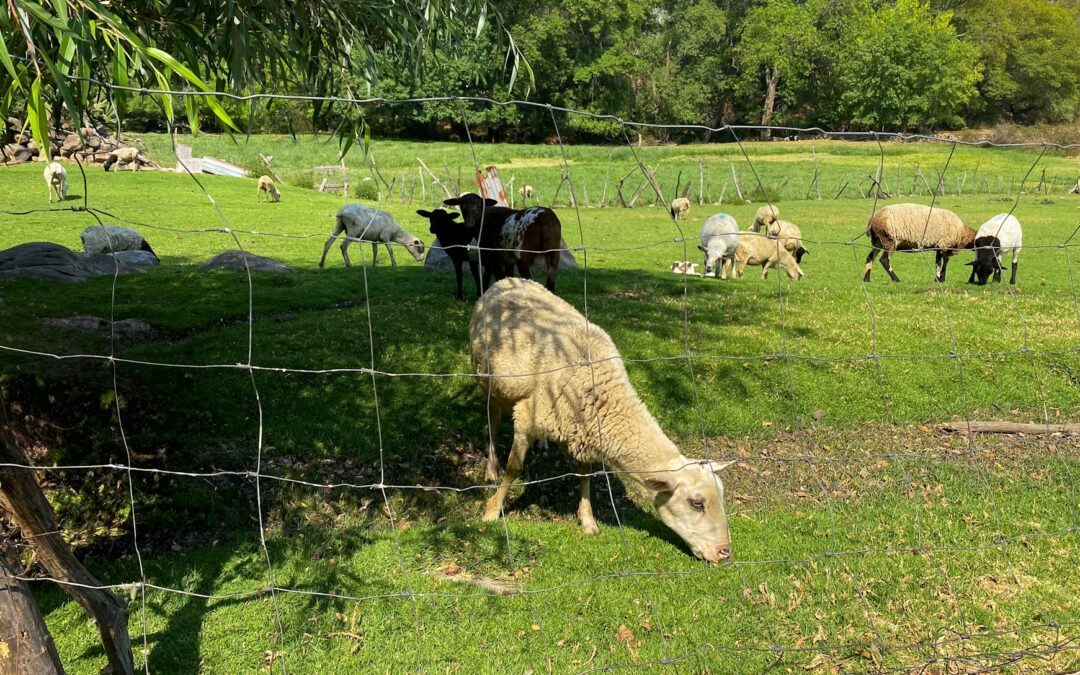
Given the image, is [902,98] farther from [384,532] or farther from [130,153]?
[384,532]

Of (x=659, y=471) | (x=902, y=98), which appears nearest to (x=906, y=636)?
(x=659, y=471)

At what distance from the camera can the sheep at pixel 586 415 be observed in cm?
572

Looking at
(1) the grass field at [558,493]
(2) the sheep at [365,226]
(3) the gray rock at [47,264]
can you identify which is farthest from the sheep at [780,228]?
(3) the gray rock at [47,264]

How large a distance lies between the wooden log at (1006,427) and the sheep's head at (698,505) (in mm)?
4471

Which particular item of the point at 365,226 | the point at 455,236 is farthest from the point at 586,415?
the point at 365,226

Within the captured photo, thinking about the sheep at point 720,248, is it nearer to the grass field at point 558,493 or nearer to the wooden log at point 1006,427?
the grass field at point 558,493

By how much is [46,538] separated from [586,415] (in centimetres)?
391

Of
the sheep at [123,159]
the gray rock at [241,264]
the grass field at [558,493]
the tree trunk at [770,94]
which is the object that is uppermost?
the tree trunk at [770,94]

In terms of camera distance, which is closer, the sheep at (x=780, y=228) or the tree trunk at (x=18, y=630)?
the tree trunk at (x=18, y=630)

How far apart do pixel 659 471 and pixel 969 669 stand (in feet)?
7.69

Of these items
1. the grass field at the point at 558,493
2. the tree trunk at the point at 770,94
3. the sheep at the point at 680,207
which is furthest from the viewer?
the tree trunk at the point at 770,94

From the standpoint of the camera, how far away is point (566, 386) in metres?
6.23

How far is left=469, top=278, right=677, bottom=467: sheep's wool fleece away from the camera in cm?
610

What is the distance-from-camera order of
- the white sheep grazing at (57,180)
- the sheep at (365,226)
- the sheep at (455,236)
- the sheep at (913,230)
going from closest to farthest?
the sheep at (455,236) < the sheep at (913,230) < the sheep at (365,226) < the white sheep grazing at (57,180)
